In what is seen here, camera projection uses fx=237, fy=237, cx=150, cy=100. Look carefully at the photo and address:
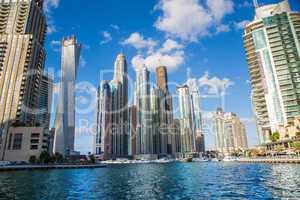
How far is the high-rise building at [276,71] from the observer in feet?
536

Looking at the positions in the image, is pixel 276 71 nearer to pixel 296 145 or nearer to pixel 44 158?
pixel 296 145

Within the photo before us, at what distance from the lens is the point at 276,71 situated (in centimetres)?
17100

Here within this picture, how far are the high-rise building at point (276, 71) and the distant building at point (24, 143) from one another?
165 meters

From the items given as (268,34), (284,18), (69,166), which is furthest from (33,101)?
(284,18)

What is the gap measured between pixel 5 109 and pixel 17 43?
53.9 metres

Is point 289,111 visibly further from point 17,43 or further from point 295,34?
A: point 17,43

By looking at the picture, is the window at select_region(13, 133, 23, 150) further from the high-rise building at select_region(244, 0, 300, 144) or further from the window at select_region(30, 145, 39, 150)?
the high-rise building at select_region(244, 0, 300, 144)

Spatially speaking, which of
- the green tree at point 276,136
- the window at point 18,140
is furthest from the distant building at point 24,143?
the green tree at point 276,136

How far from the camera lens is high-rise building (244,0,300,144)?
16350 cm

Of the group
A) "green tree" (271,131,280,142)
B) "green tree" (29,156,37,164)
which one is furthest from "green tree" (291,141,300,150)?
"green tree" (29,156,37,164)

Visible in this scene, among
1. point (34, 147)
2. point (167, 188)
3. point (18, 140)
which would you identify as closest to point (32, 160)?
point (34, 147)

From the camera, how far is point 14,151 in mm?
162500

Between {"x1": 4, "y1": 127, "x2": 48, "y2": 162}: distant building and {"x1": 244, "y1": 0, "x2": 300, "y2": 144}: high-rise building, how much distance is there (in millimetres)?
164908

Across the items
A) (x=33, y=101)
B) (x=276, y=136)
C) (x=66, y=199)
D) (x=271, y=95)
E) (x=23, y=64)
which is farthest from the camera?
(x=33, y=101)
